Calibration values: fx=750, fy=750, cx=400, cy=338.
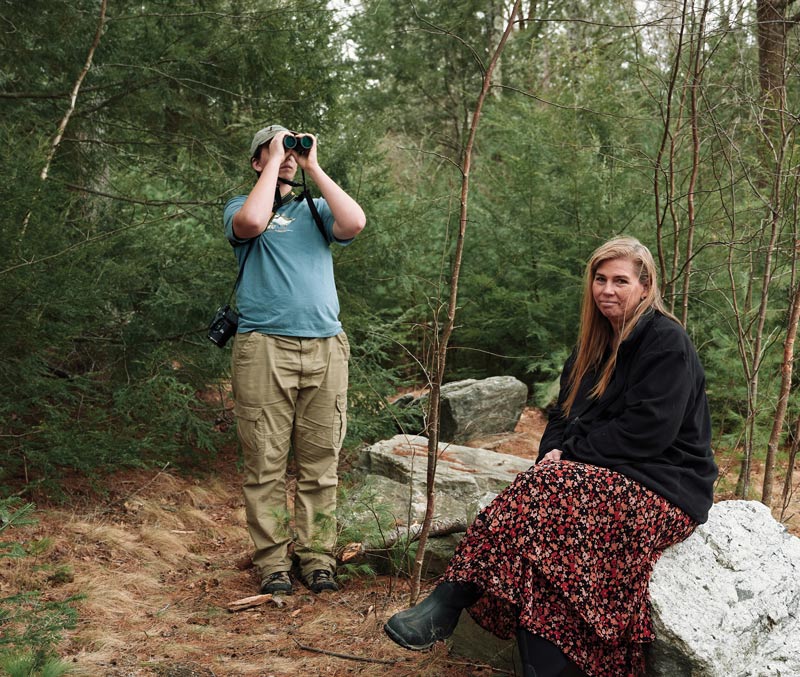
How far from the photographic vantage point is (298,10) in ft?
18.6

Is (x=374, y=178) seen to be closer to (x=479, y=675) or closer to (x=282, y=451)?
(x=282, y=451)

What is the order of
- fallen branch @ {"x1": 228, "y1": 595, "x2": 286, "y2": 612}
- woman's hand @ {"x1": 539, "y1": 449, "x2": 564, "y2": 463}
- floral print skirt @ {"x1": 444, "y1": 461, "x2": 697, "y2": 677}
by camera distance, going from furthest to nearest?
fallen branch @ {"x1": 228, "y1": 595, "x2": 286, "y2": 612}
woman's hand @ {"x1": 539, "y1": 449, "x2": 564, "y2": 463}
floral print skirt @ {"x1": 444, "y1": 461, "x2": 697, "y2": 677}

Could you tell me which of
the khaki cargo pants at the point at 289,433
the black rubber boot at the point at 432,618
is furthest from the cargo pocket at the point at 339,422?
the black rubber boot at the point at 432,618

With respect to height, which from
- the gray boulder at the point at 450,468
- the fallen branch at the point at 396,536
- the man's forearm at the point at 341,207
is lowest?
the fallen branch at the point at 396,536

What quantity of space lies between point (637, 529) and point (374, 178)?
4.48 m

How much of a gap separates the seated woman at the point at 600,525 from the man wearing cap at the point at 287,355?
49.6 inches

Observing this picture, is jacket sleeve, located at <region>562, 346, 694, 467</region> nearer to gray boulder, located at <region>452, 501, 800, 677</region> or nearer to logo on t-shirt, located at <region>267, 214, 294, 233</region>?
gray boulder, located at <region>452, 501, 800, 677</region>

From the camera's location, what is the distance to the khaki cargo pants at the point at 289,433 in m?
3.56

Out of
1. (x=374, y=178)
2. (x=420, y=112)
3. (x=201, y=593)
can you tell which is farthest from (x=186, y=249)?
(x=420, y=112)

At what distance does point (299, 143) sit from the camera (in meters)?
3.62

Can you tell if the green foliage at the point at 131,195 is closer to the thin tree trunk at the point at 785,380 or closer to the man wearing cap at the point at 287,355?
the man wearing cap at the point at 287,355

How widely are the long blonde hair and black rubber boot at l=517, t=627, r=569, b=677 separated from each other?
95cm

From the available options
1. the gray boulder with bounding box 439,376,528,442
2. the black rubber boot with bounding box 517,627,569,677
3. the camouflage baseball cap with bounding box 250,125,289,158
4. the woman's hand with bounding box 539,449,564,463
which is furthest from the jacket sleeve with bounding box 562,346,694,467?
the gray boulder with bounding box 439,376,528,442

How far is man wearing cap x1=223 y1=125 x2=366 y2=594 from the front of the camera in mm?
3537
